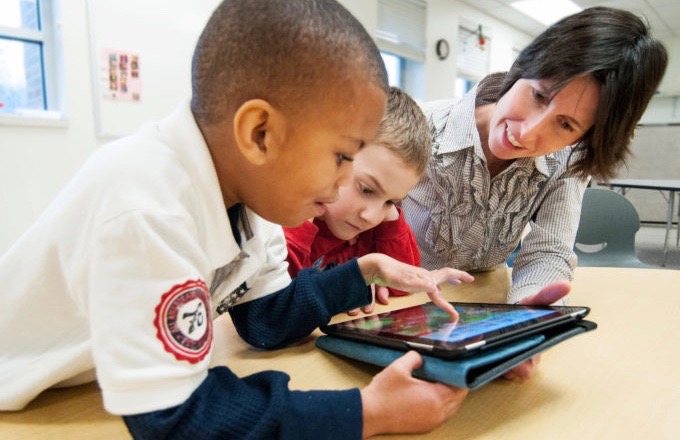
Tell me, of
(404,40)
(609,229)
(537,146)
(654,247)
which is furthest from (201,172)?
(654,247)

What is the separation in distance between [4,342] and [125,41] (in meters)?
2.81

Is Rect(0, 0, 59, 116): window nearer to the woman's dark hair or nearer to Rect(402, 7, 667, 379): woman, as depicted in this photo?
Rect(402, 7, 667, 379): woman

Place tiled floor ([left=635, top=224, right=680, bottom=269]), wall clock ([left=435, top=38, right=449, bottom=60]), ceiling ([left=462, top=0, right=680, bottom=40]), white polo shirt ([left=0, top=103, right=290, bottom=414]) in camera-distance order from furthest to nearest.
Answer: ceiling ([left=462, top=0, right=680, bottom=40]), wall clock ([left=435, top=38, right=449, bottom=60]), tiled floor ([left=635, top=224, right=680, bottom=269]), white polo shirt ([left=0, top=103, right=290, bottom=414])

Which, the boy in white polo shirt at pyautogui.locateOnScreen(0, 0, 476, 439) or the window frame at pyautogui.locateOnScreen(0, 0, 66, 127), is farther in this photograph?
the window frame at pyautogui.locateOnScreen(0, 0, 66, 127)

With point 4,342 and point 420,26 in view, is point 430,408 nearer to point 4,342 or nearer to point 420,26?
point 4,342

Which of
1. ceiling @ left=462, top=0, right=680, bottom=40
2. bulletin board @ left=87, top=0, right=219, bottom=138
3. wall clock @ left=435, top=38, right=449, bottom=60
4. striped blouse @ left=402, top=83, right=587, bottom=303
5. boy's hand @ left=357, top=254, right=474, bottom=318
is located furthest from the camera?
ceiling @ left=462, top=0, right=680, bottom=40

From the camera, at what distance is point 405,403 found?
0.48 meters

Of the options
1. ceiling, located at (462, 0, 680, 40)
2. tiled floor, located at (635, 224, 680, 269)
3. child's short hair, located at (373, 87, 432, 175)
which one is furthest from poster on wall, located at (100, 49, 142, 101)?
ceiling, located at (462, 0, 680, 40)

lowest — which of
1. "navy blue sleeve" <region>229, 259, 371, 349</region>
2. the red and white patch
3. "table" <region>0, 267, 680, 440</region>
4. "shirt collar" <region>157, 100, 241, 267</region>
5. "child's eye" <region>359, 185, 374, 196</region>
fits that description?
"table" <region>0, 267, 680, 440</region>

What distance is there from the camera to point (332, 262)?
1104 mm

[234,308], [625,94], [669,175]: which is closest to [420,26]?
[669,175]

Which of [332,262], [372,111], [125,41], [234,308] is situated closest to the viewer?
[372,111]

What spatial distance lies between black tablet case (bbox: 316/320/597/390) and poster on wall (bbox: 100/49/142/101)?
9.28ft

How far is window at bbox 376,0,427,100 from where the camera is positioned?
15.8 feet
